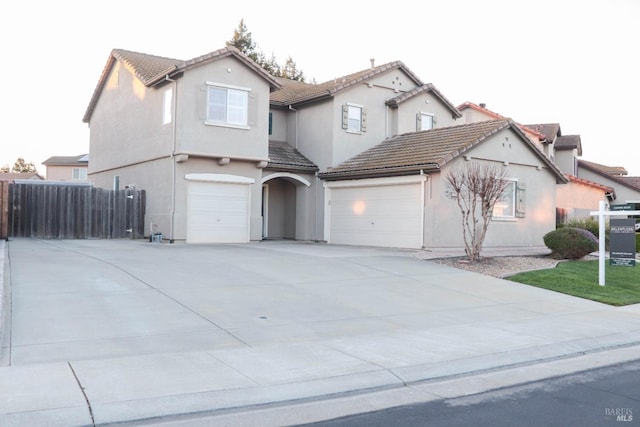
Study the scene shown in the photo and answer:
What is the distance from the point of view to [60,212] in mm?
22672

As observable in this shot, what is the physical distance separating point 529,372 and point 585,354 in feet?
5.51

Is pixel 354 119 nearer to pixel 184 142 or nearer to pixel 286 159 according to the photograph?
pixel 286 159

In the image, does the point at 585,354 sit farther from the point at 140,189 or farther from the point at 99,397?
the point at 140,189

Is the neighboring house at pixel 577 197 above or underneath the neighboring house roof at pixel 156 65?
underneath

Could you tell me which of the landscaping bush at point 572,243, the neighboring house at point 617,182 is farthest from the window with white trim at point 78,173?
the landscaping bush at point 572,243

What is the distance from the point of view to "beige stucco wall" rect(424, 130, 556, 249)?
20781 millimetres

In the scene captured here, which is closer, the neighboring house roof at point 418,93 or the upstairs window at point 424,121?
the neighboring house roof at point 418,93

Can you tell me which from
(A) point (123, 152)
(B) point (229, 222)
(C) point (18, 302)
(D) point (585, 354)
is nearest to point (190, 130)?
(B) point (229, 222)

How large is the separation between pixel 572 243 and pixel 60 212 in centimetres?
1809

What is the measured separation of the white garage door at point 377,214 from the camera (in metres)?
21.3

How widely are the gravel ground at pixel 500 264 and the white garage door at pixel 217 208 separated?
816 centimetres

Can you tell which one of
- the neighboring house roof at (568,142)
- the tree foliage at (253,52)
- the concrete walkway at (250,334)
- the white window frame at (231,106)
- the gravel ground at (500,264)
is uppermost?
the tree foliage at (253,52)

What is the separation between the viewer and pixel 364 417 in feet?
19.5

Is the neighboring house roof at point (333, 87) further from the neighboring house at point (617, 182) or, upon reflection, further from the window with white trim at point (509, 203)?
the neighboring house at point (617, 182)
